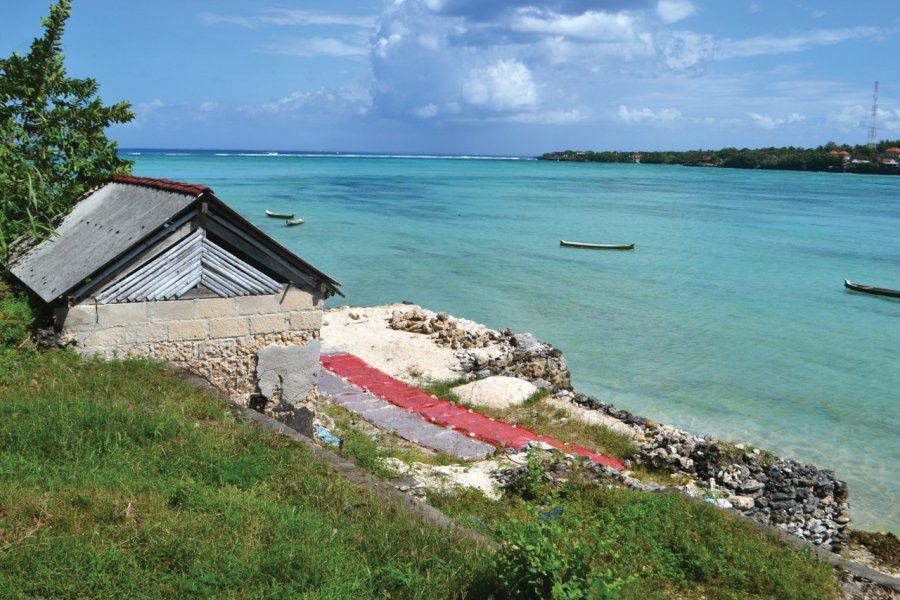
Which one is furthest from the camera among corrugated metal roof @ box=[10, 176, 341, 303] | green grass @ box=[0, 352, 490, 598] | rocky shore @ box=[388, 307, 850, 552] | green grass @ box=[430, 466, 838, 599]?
rocky shore @ box=[388, 307, 850, 552]

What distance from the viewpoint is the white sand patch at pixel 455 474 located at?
8438 mm

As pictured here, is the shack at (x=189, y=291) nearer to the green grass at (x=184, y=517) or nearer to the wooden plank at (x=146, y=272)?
the wooden plank at (x=146, y=272)

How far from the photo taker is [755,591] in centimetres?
605

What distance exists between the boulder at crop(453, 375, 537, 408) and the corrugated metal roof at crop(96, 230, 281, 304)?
253 inches

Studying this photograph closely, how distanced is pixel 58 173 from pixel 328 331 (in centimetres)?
1022

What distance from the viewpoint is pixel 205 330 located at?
877cm

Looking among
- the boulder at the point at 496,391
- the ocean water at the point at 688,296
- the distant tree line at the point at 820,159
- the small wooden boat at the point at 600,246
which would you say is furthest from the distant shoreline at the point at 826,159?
the boulder at the point at 496,391

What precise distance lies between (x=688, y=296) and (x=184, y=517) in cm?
2695

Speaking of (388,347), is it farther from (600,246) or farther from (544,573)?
(600,246)

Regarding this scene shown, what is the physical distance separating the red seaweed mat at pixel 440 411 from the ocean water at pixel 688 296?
189 inches

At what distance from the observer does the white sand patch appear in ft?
27.7

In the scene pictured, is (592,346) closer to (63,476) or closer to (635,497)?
(635,497)

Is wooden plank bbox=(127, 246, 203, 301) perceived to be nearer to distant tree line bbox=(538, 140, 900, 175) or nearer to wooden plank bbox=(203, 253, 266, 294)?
wooden plank bbox=(203, 253, 266, 294)

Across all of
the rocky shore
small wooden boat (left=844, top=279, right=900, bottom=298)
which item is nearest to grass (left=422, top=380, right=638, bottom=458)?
the rocky shore
